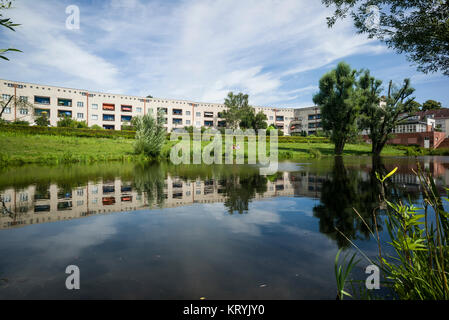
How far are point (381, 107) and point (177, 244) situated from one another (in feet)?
123

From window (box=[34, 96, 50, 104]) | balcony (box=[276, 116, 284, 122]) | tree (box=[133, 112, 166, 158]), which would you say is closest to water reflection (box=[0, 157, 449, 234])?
tree (box=[133, 112, 166, 158])

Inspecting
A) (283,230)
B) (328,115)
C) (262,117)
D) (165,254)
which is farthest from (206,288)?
(262,117)

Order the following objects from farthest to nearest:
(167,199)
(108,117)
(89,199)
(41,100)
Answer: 1. (108,117)
2. (41,100)
3. (167,199)
4. (89,199)

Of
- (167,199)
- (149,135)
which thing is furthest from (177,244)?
(149,135)

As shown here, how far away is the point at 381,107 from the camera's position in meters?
33.2

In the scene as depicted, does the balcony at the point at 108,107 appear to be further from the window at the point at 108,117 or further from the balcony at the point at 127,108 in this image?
the balcony at the point at 127,108

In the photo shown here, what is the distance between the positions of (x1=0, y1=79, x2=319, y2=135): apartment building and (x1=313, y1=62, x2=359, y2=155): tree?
30998 mm

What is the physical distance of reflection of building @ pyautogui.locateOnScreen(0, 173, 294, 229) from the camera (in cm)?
547

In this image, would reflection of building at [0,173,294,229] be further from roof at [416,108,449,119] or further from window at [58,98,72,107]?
roof at [416,108,449,119]

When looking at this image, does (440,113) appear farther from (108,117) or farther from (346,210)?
(108,117)

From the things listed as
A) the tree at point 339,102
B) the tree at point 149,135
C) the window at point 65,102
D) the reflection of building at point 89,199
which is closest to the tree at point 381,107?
the tree at point 339,102

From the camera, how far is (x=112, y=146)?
94.8ft

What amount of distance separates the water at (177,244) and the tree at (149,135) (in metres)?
17.4

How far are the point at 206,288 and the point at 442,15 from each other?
10.2m
